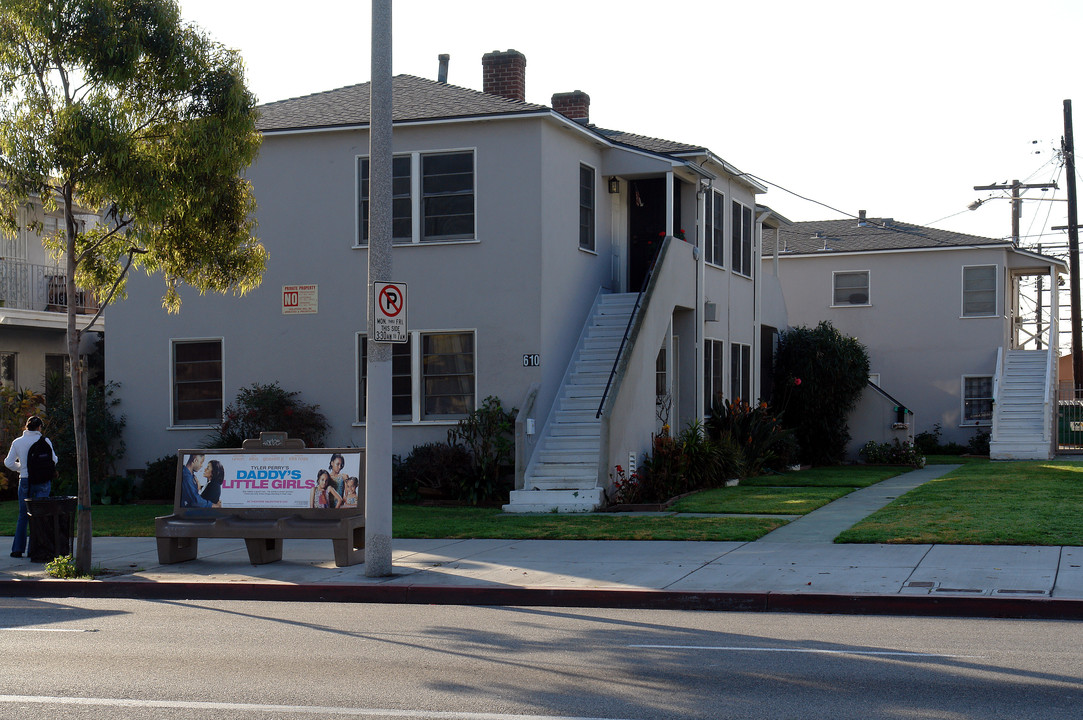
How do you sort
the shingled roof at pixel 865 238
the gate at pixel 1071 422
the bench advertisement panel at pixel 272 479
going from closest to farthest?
the bench advertisement panel at pixel 272 479 < the shingled roof at pixel 865 238 < the gate at pixel 1071 422

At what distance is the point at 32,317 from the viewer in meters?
23.9

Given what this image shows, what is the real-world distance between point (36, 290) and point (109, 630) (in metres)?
17.8

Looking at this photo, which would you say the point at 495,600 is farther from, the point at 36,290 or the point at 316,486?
the point at 36,290

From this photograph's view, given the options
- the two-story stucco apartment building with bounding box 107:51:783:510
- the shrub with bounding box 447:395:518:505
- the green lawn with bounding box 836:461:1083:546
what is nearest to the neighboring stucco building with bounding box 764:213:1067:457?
the green lawn with bounding box 836:461:1083:546

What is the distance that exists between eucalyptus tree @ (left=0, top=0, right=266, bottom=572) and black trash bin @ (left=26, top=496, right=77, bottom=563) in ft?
3.58

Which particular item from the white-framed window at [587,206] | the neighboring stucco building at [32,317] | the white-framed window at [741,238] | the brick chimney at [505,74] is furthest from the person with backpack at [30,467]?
the white-framed window at [741,238]

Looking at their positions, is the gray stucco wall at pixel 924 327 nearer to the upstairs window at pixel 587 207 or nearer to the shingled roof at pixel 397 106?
the upstairs window at pixel 587 207

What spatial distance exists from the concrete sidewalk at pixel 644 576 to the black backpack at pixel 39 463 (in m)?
1.02

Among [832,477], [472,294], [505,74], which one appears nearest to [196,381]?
[472,294]

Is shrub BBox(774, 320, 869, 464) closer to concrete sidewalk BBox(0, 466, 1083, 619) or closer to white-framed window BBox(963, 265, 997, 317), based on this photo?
white-framed window BBox(963, 265, 997, 317)

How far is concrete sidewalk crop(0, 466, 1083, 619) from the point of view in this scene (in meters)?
9.93

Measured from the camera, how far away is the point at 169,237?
13352 mm

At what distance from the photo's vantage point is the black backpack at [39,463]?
13.9 meters

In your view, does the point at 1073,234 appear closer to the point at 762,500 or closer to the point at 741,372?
the point at 741,372
